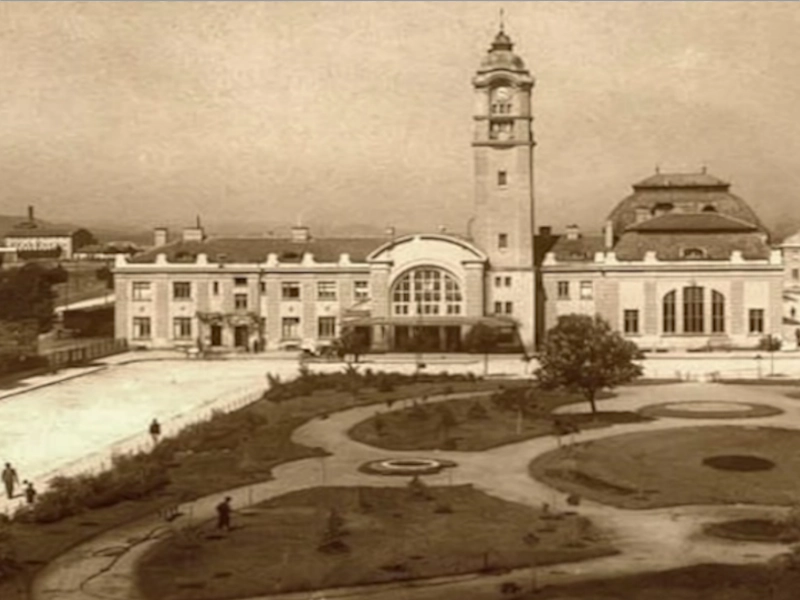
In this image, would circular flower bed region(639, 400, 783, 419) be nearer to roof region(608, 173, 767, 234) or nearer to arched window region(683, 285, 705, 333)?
arched window region(683, 285, 705, 333)

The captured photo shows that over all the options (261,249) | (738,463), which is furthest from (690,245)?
(738,463)

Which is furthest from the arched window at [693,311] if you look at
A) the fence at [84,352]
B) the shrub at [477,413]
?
the fence at [84,352]

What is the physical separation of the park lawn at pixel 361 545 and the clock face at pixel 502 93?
35299 millimetres

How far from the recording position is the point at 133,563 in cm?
2219

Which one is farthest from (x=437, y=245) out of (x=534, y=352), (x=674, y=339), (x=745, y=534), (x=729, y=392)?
(x=745, y=534)

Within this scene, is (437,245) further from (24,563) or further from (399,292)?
(24,563)

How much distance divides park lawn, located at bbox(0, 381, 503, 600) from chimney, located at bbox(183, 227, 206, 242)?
24.1 m

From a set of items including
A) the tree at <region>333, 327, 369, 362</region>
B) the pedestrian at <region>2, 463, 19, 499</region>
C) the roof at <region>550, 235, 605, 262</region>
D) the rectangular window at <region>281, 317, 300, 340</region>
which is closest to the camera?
the pedestrian at <region>2, 463, 19, 499</region>

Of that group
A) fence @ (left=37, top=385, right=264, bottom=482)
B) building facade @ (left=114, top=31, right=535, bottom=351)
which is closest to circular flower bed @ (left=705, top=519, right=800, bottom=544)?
fence @ (left=37, top=385, right=264, bottom=482)

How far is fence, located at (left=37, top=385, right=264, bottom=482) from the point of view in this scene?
105 feet

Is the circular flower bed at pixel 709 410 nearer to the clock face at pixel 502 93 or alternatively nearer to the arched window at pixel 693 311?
the arched window at pixel 693 311

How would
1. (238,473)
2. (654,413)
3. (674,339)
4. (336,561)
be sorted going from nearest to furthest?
(336,561) → (238,473) → (654,413) → (674,339)

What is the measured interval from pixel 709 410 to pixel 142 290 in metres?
A: 33.0

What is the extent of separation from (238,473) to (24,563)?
28.2ft
